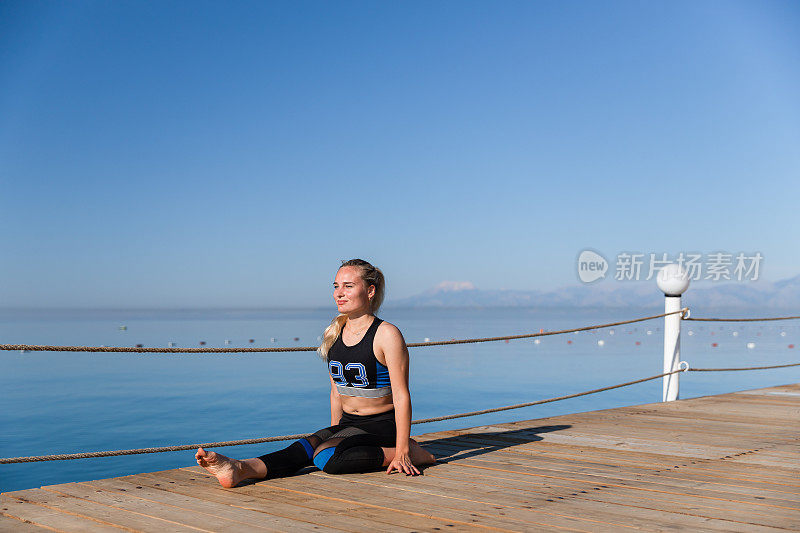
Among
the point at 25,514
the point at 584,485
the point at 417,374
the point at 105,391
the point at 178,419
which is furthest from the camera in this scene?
the point at 417,374

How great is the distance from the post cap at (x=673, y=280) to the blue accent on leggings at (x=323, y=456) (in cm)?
478

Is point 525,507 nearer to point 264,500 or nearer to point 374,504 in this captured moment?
point 374,504

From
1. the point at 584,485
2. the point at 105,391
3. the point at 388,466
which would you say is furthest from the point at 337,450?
the point at 105,391

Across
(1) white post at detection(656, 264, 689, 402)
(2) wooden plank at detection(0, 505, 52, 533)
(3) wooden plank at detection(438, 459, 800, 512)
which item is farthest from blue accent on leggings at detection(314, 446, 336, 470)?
(1) white post at detection(656, 264, 689, 402)

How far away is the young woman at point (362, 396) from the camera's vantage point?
3.46 meters

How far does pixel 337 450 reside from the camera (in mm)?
3486

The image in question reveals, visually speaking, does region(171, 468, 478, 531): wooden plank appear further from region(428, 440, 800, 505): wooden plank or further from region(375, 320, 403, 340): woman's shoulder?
region(428, 440, 800, 505): wooden plank

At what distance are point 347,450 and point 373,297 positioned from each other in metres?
0.76

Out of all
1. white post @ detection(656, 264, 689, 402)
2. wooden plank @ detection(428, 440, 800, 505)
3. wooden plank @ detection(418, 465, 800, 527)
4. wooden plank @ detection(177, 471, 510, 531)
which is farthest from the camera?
white post @ detection(656, 264, 689, 402)

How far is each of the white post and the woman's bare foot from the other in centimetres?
500

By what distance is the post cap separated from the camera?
7.20 m

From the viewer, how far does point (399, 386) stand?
345 centimetres

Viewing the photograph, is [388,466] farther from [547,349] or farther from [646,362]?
[547,349]

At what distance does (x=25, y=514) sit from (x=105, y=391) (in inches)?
930
